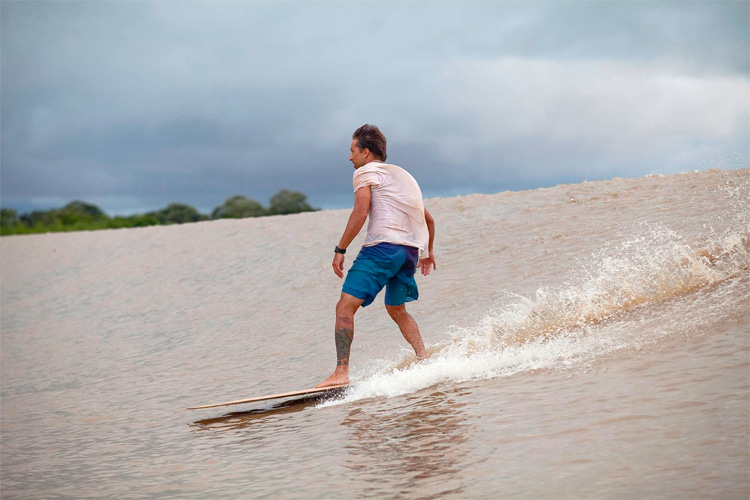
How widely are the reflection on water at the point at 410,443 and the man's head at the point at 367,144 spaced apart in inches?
70.6

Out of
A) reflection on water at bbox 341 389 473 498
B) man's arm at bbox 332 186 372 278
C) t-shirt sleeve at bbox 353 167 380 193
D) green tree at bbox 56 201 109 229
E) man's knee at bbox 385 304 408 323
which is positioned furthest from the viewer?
green tree at bbox 56 201 109 229

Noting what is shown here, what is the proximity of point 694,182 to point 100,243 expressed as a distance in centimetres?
1596

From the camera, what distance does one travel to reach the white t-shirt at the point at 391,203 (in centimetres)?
550

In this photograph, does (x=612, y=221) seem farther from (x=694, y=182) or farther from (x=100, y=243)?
(x=100, y=243)

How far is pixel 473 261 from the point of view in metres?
11.2

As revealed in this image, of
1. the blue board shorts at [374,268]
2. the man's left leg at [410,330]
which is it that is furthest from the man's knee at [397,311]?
the blue board shorts at [374,268]

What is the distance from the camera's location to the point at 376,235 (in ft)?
18.1

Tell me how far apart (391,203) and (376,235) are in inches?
10.3

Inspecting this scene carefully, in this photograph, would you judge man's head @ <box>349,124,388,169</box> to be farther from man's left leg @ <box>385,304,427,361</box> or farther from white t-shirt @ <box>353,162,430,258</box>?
man's left leg @ <box>385,304,427,361</box>

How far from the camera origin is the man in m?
5.44

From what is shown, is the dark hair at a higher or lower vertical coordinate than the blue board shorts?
higher

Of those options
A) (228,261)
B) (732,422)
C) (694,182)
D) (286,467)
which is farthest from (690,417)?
(228,261)

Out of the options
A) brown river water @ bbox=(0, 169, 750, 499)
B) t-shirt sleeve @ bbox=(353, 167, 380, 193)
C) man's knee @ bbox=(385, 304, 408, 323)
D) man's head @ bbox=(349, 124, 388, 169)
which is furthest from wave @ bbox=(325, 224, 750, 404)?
man's head @ bbox=(349, 124, 388, 169)

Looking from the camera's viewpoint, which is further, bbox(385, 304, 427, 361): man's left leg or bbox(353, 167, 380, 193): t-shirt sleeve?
bbox(385, 304, 427, 361): man's left leg
